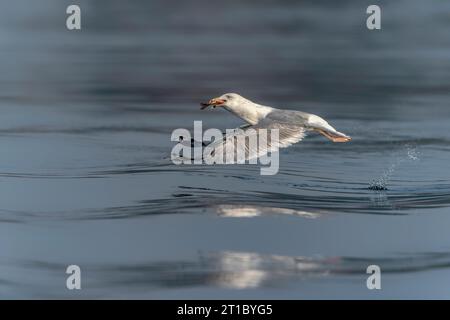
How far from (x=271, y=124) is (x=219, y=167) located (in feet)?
4.11

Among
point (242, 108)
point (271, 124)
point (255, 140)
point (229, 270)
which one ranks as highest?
point (242, 108)

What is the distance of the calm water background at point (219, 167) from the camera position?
29.0ft

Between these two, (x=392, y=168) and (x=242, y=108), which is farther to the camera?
(x=392, y=168)

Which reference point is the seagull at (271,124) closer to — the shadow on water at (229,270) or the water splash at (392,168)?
the water splash at (392,168)

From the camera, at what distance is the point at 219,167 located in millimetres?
12398

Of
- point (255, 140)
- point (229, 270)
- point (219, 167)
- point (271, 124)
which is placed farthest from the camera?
point (219, 167)

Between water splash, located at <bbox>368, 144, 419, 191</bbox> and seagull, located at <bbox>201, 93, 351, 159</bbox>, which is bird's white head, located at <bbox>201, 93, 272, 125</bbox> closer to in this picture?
seagull, located at <bbox>201, 93, 351, 159</bbox>

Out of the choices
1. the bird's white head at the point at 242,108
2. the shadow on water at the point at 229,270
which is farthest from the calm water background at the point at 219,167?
the bird's white head at the point at 242,108

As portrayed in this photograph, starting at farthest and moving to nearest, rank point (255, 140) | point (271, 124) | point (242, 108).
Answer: point (242, 108) < point (271, 124) < point (255, 140)

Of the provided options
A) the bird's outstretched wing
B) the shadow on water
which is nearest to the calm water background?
the shadow on water

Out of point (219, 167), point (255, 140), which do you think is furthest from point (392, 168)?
point (255, 140)

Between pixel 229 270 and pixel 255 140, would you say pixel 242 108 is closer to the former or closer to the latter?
pixel 255 140
